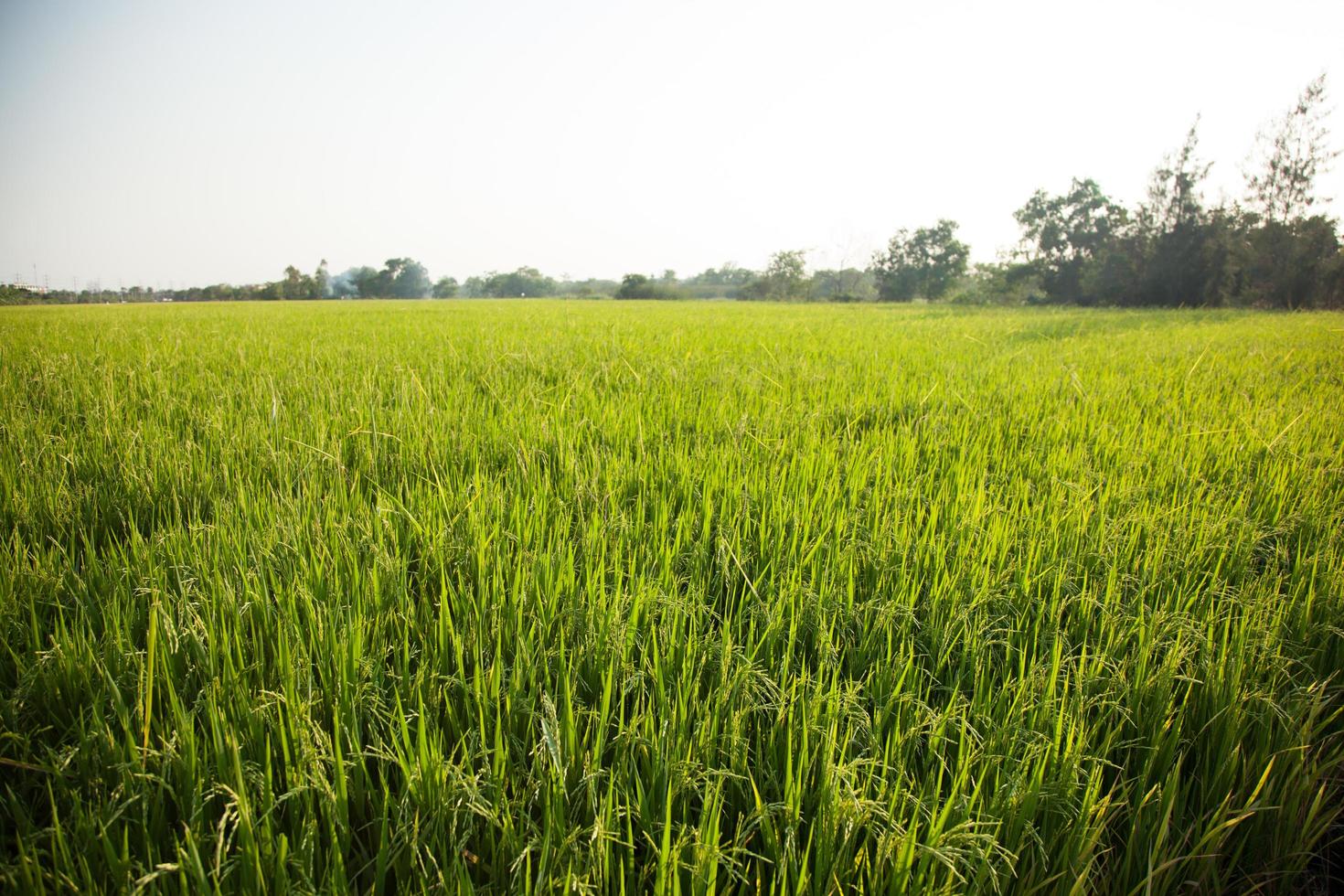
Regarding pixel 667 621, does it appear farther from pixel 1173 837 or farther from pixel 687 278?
pixel 687 278

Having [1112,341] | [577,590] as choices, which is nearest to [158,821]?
[577,590]

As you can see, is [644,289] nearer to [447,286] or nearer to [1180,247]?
[1180,247]

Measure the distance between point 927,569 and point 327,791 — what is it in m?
1.26

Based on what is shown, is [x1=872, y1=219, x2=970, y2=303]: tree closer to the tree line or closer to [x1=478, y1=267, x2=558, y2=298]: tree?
the tree line

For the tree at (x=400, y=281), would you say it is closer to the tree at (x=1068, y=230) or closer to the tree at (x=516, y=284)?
the tree at (x=516, y=284)

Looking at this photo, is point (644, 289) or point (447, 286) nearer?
point (644, 289)

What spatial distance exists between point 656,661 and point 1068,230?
46534mm

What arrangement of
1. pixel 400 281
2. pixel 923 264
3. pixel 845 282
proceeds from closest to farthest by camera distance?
pixel 923 264 → pixel 845 282 → pixel 400 281

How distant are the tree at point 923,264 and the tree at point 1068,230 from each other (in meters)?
10.5

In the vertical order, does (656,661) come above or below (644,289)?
below

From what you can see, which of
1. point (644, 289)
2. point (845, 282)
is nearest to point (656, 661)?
point (644, 289)

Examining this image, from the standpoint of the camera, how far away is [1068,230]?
3666 cm

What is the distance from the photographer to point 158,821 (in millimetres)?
688

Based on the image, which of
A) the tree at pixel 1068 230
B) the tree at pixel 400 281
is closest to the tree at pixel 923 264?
the tree at pixel 1068 230
